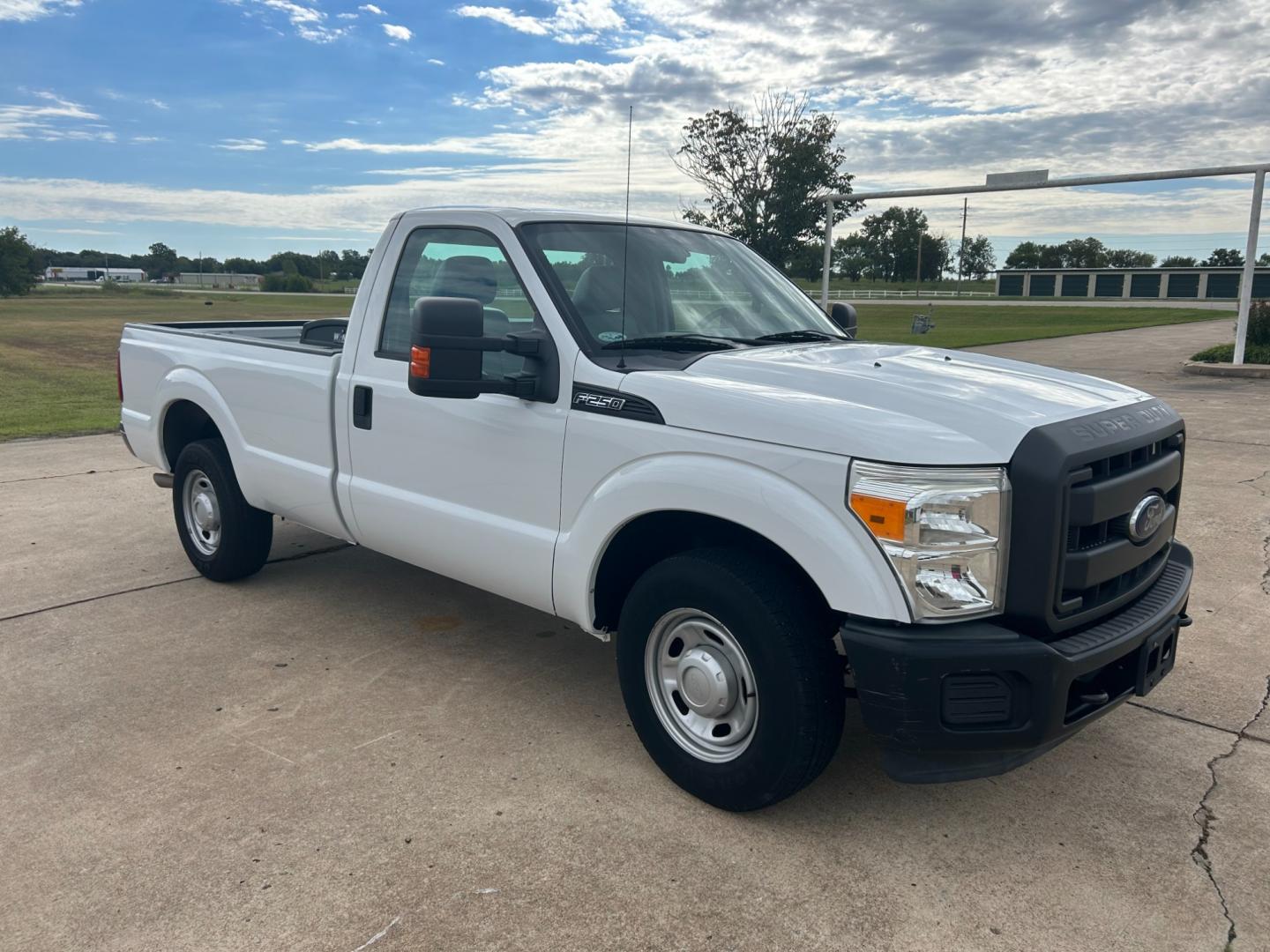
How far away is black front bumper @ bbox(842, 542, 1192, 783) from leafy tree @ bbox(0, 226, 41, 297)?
80215 mm

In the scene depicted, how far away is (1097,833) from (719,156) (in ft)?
92.8

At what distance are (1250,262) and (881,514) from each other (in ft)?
56.1

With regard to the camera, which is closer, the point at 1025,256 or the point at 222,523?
the point at 222,523

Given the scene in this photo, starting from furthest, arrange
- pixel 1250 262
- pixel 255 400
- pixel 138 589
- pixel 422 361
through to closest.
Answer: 1. pixel 1250 262
2. pixel 138 589
3. pixel 255 400
4. pixel 422 361

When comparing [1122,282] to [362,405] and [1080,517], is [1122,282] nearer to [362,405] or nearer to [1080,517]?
[362,405]

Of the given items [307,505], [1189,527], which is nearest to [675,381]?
[307,505]

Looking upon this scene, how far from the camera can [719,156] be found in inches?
1161

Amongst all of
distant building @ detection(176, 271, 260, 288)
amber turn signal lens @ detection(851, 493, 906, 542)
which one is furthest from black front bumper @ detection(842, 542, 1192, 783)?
distant building @ detection(176, 271, 260, 288)

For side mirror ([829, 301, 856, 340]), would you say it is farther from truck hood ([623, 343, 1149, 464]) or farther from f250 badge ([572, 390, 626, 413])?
f250 badge ([572, 390, 626, 413])

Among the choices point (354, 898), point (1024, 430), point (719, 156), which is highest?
point (719, 156)

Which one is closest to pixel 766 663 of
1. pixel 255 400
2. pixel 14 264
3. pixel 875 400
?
pixel 875 400

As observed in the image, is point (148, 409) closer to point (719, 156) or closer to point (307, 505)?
point (307, 505)

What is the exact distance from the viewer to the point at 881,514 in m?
2.75

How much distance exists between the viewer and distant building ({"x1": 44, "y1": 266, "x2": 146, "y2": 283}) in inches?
5463
